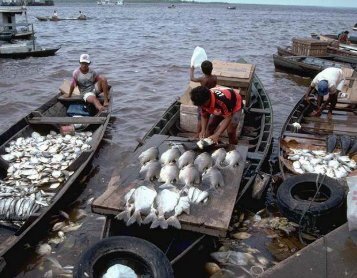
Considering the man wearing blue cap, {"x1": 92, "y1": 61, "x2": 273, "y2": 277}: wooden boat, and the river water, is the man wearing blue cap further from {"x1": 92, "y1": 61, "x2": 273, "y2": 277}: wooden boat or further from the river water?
{"x1": 92, "y1": 61, "x2": 273, "y2": 277}: wooden boat

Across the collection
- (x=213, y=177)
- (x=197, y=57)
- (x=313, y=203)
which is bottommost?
(x=313, y=203)

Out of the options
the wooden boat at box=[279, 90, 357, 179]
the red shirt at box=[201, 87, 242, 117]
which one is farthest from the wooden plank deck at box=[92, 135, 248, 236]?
the wooden boat at box=[279, 90, 357, 179]

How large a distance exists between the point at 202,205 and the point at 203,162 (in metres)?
1.08

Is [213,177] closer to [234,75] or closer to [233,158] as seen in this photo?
[233,158]

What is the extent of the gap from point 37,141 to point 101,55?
18.1 metres

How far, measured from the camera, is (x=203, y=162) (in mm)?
5930

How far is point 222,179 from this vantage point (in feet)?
18.1

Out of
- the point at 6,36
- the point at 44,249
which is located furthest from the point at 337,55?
the point at 6,36

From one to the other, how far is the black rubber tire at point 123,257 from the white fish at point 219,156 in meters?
2.21

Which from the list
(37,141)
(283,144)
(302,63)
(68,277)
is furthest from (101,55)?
(68,277)

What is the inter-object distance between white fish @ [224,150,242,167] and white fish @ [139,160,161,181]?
116 cm

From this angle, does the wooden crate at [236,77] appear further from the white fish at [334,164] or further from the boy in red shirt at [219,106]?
the white fish at [334,164]

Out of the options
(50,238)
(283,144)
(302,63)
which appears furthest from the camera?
(302,63)

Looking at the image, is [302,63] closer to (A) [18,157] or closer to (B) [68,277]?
(A) [18,157]
